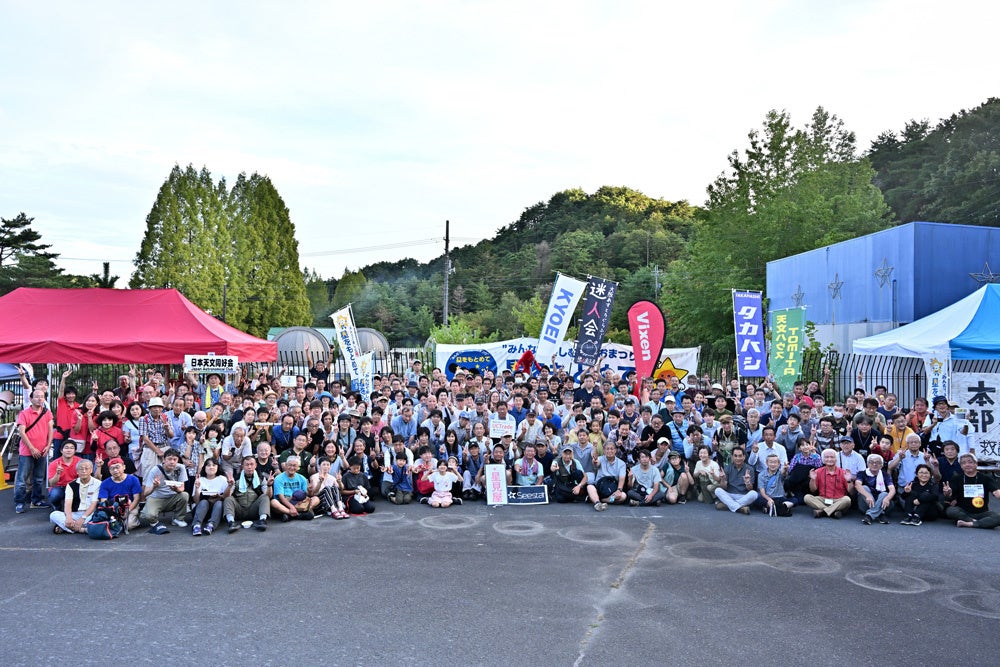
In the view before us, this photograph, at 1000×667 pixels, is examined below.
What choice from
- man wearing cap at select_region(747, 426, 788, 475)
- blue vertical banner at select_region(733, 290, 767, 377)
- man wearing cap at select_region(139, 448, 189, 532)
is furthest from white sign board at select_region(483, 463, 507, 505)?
blue vertical banner at select_region(733, 290, 767, 377)

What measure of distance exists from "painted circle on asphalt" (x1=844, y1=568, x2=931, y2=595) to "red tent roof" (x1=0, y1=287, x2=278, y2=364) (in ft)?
34.9

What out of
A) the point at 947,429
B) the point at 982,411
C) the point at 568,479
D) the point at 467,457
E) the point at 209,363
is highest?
the point at 209,363

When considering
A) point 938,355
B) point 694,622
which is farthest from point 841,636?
point 938,355

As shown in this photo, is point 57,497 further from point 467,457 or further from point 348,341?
point 348,341

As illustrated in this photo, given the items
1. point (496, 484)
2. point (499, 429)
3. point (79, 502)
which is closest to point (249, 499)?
point (79, 502)

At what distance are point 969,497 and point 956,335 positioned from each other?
14.7 feet

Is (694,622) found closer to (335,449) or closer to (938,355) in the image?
(335,449)

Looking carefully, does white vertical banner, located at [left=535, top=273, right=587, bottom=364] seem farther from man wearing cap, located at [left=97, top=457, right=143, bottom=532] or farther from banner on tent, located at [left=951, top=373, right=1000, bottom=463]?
man wearing cap, located at [left=97, top=457, right=143, bottom=532]

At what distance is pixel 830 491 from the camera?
975cm

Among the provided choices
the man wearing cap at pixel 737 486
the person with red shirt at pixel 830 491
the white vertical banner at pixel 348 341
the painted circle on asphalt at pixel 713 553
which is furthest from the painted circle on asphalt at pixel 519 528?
the white vertical banner at pixel 348 341

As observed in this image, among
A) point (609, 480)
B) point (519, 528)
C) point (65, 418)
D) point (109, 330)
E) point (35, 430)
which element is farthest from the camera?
point (109, 330)

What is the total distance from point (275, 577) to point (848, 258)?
18.7 m

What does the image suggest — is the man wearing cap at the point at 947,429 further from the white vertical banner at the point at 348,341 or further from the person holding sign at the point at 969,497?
the white vertical banner at the point at 348,341

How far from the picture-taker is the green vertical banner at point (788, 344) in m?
15.0
